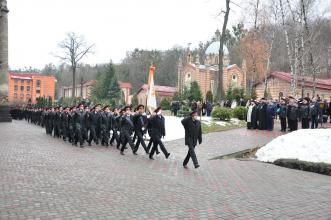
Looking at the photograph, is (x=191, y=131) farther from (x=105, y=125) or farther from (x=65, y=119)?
(x=65, y=119)

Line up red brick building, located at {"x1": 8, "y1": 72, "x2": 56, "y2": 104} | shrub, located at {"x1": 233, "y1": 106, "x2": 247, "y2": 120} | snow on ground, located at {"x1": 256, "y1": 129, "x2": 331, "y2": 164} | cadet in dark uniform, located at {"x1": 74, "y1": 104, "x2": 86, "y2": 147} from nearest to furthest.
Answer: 1. snow on ground, located at {"x1": 256, "y1": 129, "x2": 331, "y2": 164}
2. cadet in dark uniform, located at {"x1": 74, "y1": 104, "x2": 86, "y2": 147}
3. shrub, located at {"x1": 233, "y1": 106, "x2": 247, "y2": 120}
4. red brick building, located at {"x1": 8, "y1": 72, "x2": 56, "y2": 104}

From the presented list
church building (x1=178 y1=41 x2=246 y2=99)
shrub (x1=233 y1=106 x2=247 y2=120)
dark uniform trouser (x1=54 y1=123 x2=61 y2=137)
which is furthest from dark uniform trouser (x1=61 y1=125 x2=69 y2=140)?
church building (x1=178 y1=41 x2=246 y2=99)

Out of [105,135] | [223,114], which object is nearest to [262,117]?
[223,114]

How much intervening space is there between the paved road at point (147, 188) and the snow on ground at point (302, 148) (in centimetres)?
94

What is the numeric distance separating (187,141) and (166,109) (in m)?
35.5

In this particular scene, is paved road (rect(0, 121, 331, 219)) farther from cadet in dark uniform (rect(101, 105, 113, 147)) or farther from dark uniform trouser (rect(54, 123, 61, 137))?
dark uniform trouser (rect(54, 123, 61, 137))

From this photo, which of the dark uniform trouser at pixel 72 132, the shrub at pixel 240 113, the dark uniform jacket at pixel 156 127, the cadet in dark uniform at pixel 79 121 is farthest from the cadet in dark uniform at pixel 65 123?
the shrub at pixel 240 113

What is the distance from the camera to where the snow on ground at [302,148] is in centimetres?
1353

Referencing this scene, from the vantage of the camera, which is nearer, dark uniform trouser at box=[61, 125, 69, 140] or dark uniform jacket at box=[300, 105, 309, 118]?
dark uniform trouser at box=[61, 125, 69, 140]

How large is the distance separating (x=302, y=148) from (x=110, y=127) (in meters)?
8.31

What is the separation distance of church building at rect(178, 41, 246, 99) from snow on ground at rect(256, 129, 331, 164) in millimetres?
53887

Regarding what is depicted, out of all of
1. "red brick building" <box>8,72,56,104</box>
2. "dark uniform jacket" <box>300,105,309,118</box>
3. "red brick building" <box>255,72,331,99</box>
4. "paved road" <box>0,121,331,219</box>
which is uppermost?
"red brick building" <box>8,72,56,104</box>

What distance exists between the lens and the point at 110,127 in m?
18.2

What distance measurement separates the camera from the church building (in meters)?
69.9
